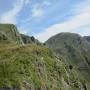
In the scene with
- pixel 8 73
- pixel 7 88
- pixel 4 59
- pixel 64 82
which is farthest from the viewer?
pixel 64 82

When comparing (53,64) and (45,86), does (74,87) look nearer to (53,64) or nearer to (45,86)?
(53,64)

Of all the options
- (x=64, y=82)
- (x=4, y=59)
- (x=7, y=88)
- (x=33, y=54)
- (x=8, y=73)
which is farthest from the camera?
(x=64, y=82)

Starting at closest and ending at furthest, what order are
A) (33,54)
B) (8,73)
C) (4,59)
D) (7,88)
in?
(7,88), (8,73), (4,59), (33,54)

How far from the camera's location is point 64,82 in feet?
227

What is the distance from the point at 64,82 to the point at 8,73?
19.4 m

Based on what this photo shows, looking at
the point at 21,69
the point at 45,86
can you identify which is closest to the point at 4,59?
the point at 21,69

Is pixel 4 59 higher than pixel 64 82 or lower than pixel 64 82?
higher

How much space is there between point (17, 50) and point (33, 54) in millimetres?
3268

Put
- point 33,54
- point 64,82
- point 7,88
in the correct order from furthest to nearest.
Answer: point 64,82 < point 33,54 < point 7,88

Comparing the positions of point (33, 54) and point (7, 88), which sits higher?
point (33, 54)

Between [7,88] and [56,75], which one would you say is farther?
[56,75]

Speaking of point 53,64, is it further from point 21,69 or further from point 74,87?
point 21,69

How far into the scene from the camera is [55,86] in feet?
209

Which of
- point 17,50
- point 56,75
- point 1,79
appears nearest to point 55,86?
point 56,75
